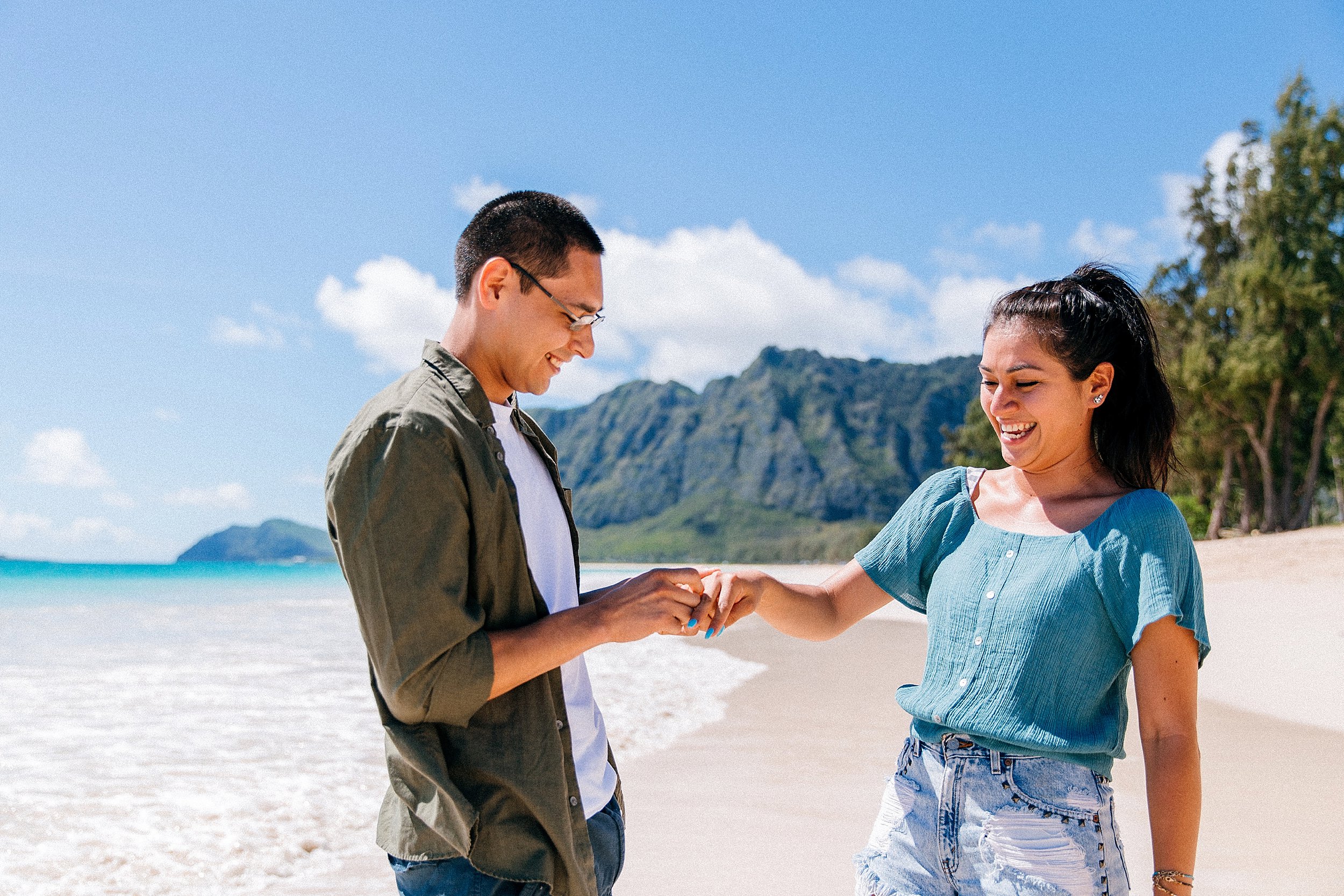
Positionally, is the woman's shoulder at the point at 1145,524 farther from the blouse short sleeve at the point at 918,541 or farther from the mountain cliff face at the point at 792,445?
the mountain cliff face at the point at 792,445

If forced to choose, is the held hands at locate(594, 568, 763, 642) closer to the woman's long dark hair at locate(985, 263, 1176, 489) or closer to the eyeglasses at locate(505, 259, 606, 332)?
the eyeglasses at locate(505, 259, 606, 332)

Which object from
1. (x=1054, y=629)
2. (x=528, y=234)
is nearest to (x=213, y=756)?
(x=528, y=234)

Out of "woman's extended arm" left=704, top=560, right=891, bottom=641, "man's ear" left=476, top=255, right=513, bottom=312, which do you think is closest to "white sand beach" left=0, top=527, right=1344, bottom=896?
"woman's extended arm" left=704, top=560, right=891, bottom=641

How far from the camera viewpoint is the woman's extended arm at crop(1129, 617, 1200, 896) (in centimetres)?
181

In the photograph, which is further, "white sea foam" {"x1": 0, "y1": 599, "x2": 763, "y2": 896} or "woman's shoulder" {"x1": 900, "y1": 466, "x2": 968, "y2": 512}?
"white sea foam" {"x1": 0, "y1": 599, "x2": 763, "y2": 896}

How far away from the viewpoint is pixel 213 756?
7012 mm

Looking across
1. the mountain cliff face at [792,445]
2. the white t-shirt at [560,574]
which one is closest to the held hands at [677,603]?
the white t-shirt at [560,574]

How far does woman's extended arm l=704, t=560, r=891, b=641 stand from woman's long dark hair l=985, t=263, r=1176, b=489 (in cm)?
73

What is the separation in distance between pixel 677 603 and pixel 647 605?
0.12 metres

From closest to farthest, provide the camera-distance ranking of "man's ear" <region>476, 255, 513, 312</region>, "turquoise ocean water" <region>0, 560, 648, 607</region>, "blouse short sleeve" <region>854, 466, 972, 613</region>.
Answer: "man's ear" <region>476, 255, 513, 312</region>
"blouse short sleeve" <region>854, 466, 972, 613</region>
"turquoise ocean water" <region>0, 560, 648, 607</region>

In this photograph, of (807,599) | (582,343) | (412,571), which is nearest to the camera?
(412,571)

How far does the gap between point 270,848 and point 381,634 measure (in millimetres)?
4193

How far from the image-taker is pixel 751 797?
19.6ft

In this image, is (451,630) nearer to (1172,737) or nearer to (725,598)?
(725,598)
